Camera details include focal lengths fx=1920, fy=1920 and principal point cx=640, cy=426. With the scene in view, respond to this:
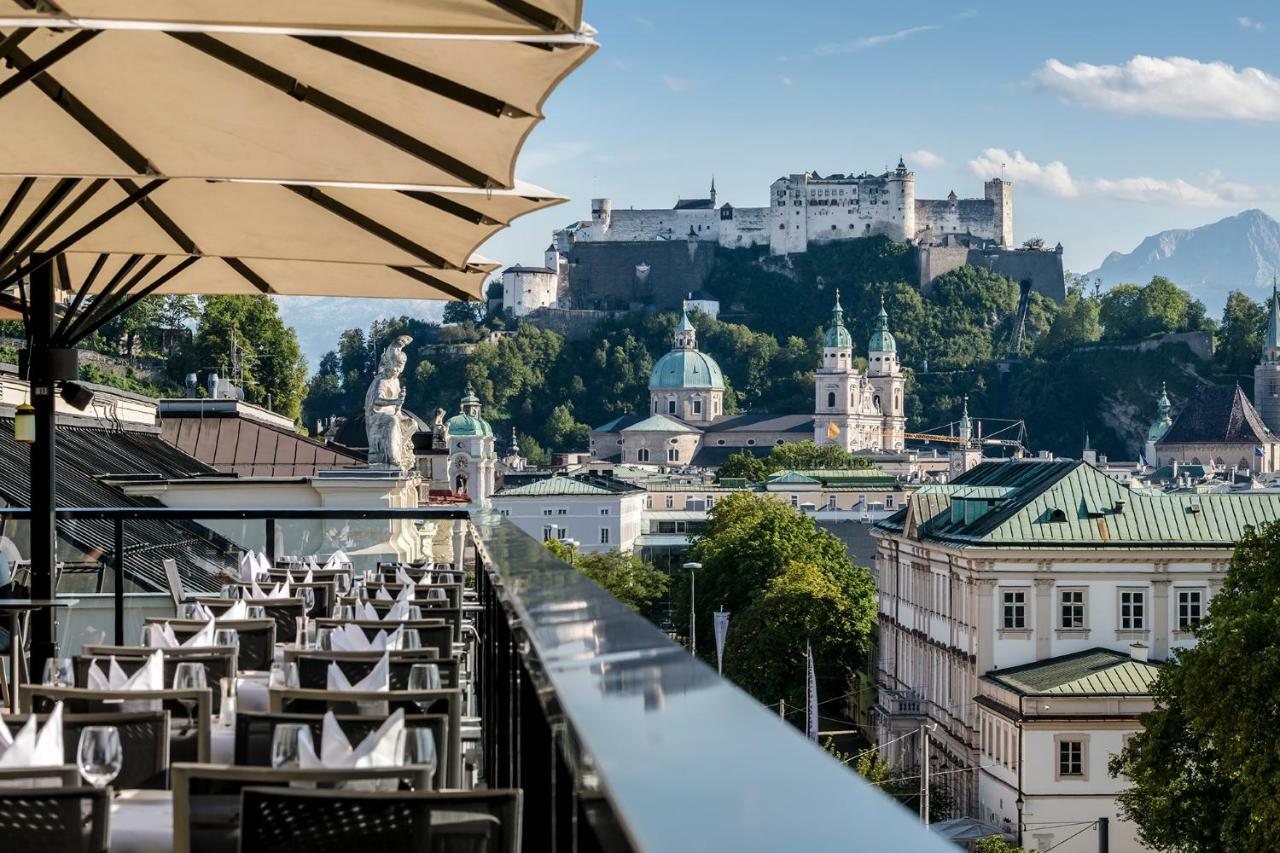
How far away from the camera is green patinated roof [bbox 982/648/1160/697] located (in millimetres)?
38688

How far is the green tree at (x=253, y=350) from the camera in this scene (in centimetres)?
5678

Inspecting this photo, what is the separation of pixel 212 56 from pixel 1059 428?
143m

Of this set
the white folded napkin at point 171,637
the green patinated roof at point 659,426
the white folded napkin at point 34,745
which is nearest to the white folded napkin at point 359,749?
the white folded napkin at point 34,745

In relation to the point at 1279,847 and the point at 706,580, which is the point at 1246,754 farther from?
the point at 706,580

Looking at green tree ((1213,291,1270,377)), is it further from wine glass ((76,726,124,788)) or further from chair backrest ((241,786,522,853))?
chair backrest ((241,786,522,853))

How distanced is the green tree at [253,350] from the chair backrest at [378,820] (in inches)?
2133

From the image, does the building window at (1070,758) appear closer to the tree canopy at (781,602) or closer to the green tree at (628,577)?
the tree canopy at (781,602)

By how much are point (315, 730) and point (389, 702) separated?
1.36 feet

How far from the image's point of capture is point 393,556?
507 inches

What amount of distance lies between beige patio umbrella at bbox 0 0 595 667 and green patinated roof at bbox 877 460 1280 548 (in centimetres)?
3961

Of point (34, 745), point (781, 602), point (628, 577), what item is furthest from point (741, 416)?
point (34, 745)

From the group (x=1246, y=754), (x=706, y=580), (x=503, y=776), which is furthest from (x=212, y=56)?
(x=706, y=580)

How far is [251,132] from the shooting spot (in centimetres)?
501

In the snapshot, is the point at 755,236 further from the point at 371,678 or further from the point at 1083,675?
the point at 371,678
